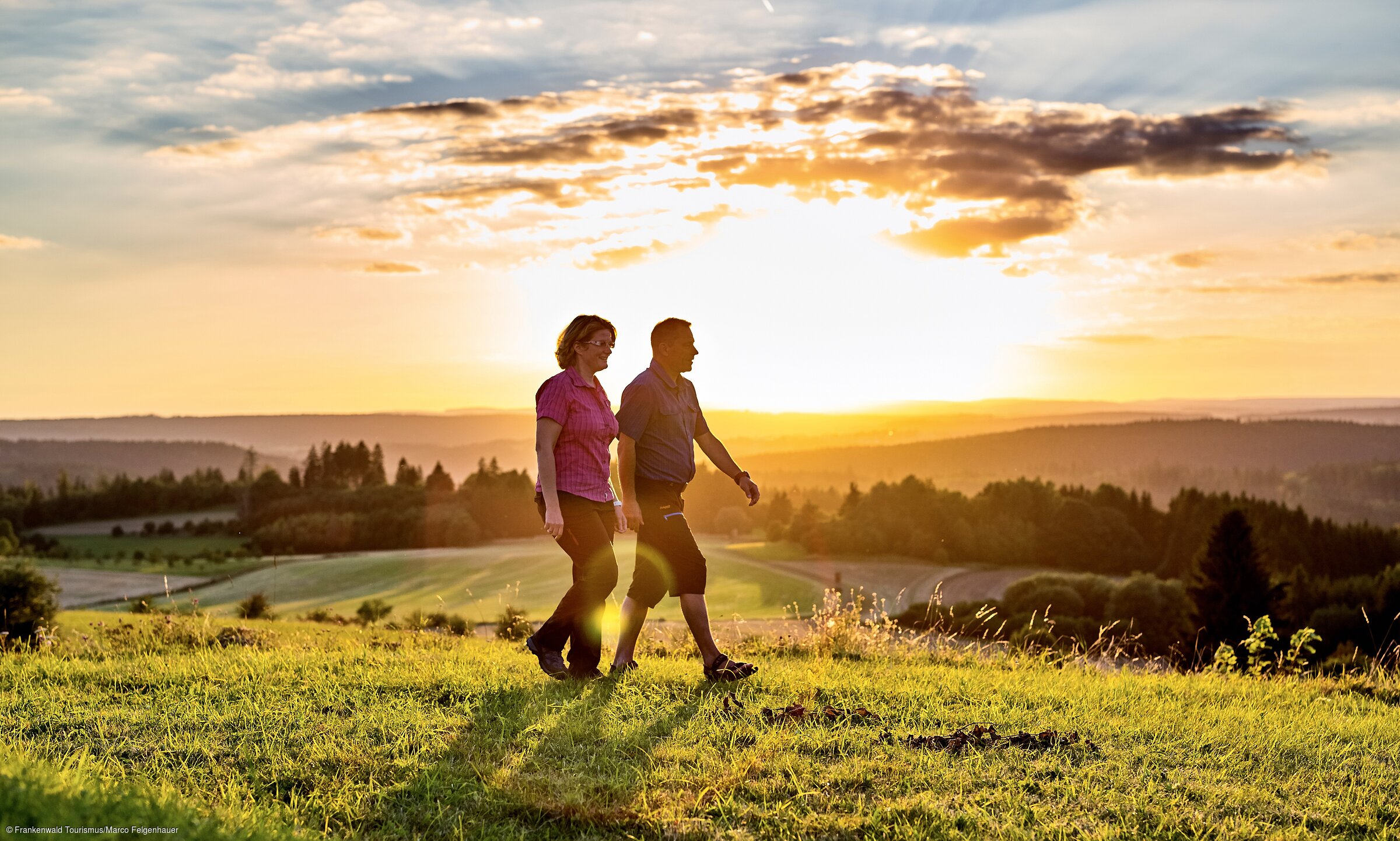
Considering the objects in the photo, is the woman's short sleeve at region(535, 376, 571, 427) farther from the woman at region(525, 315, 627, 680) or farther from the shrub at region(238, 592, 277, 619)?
the shrub at region(238, 592, 277, 619)

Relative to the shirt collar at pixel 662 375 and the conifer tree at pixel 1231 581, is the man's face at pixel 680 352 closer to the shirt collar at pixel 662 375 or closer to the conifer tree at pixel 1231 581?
the shirt collar at pixel 662 375

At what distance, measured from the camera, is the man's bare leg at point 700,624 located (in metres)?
7.70


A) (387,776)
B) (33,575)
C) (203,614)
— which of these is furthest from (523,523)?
(387,776)

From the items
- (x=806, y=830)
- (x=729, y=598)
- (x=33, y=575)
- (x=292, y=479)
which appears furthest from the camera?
(x=292, y=479)

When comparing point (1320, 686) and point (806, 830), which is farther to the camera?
point (1320, 686)

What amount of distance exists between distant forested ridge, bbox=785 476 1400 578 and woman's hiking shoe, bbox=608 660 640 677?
85524 mm

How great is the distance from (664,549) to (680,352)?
148cm

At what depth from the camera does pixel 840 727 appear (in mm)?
6168

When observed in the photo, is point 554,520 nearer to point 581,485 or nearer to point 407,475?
point 581,485

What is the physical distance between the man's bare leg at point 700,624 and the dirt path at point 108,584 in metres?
70.7

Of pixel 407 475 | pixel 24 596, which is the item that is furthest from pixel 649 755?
pixel 407 475

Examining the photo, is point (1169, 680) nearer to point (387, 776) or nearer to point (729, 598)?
point (387, 776)

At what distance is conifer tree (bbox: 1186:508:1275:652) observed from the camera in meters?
54.0

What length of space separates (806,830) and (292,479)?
13954 centimetres
